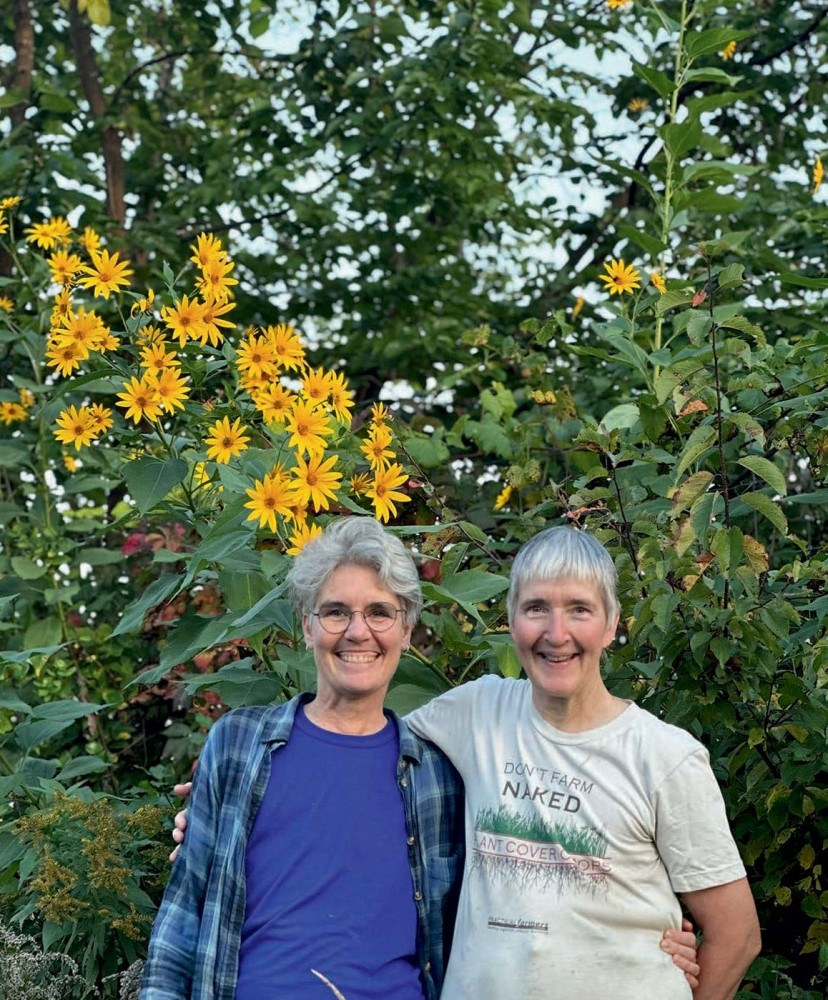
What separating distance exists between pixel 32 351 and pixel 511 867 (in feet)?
8.46

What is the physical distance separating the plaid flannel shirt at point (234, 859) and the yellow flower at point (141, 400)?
2.23ft

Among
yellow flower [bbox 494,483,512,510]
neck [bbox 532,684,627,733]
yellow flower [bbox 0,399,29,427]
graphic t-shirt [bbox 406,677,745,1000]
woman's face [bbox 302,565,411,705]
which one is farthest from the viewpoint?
yellow flower [bbox 0,399,29,427]

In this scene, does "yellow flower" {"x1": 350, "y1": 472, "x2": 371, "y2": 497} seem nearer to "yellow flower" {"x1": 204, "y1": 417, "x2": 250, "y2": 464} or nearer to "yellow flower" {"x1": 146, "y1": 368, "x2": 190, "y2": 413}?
"yellow flower" {"x1": 204, "y1": 417, "x2": 250, "y2": 464}

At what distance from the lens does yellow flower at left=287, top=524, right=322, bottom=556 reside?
8.79 feet

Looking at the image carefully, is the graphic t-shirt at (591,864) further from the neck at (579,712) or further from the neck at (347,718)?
the neck at (347,718)

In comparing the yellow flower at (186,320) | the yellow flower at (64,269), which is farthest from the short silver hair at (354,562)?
the yellow flower at (64,269)

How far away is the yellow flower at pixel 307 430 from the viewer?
2.71 metres

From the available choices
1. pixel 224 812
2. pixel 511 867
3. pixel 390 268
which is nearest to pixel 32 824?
pixel 224 812

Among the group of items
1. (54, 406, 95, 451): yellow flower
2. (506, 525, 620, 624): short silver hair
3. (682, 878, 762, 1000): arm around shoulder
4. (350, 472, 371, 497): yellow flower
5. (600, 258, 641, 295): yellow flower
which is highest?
(600, 258, 641, 295): yellow flower

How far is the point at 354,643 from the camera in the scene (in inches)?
94.0

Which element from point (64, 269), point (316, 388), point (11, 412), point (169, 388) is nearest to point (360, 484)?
point (316, 388)

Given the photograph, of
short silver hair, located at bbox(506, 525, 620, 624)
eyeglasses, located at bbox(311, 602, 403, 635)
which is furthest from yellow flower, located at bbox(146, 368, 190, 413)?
short silver hair, located at bbox(506, 525, 620, 624)

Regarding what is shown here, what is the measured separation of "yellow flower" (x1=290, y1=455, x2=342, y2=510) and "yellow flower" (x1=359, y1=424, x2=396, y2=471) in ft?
0.61

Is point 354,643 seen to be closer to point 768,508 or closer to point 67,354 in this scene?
point 768,508
